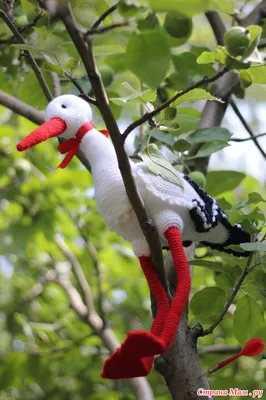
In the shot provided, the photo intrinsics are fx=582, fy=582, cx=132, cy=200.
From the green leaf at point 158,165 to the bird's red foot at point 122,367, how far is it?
0.62 feet

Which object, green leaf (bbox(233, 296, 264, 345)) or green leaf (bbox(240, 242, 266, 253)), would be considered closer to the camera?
green leaf (bbox(240, 242, 266, 253))

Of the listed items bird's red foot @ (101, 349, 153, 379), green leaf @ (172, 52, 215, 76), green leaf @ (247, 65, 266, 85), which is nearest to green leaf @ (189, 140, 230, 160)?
green leaf @ (172, 52, 215, 76)

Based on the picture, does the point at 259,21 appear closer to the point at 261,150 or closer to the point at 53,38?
the point at 261,150

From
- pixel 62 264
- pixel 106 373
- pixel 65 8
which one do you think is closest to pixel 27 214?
pixel 62 264

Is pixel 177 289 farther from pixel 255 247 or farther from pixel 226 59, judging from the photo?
pixel 226 59

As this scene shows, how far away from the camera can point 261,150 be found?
0.96m

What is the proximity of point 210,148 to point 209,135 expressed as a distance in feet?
0.08

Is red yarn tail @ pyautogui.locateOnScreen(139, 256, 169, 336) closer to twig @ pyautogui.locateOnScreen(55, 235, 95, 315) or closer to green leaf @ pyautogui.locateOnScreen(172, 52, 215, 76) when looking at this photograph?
green leaf @ pyautogui.locateOnScreen(172, 52, 215, 76)

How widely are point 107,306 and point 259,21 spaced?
3.37ft

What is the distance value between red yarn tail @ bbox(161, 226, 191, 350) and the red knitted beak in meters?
0.16

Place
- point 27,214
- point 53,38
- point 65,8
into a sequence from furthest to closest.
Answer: point 27,214
point 53,38
point 65,8

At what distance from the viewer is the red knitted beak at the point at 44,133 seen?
56cm

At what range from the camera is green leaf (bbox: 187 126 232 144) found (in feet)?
2.66

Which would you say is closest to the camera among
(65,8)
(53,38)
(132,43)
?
(65,8)
